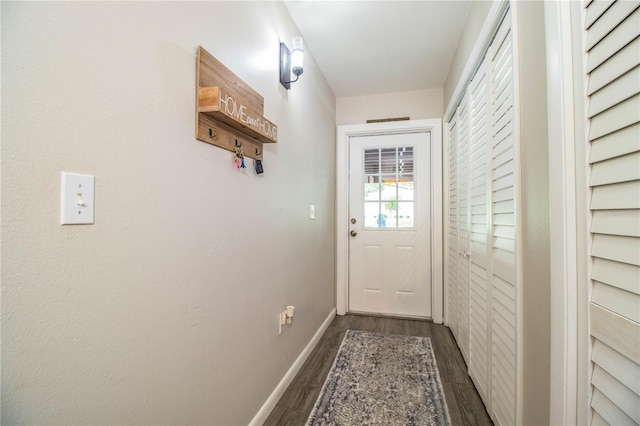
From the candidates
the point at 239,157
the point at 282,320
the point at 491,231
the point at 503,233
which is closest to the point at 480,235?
the point at 491,231

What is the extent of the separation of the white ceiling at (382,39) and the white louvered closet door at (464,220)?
1.85ft

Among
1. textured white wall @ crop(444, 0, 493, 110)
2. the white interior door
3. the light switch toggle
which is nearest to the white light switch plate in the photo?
the light switch toggle

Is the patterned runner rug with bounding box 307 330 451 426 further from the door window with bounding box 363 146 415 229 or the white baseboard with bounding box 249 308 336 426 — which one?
the door window with bounding box 363 146 415 229

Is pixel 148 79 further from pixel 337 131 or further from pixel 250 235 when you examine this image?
pixel 337 131

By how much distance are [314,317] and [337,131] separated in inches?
79.1

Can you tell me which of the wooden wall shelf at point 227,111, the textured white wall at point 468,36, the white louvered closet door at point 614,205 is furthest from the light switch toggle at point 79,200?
the textured white wall at point 468,36

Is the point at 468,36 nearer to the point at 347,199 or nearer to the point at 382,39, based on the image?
the point at 382,39

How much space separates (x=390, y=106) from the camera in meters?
3.13

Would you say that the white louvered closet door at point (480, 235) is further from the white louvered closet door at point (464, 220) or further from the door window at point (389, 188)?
the door window at point (389, 188)

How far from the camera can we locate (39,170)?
0.58 m

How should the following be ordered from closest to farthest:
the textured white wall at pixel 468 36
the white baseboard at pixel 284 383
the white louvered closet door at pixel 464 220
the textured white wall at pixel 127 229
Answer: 1. the textured white wall at pixel 127 229
2. the white baseboard at pixel 284 383
3. the textured white wall at pixel 468 36
4. the white louvered closet door at pixel 464 220

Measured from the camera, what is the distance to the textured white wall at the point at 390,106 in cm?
302

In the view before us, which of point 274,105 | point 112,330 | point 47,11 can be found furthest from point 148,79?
point 274,105

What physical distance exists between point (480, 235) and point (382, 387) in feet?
3.74
